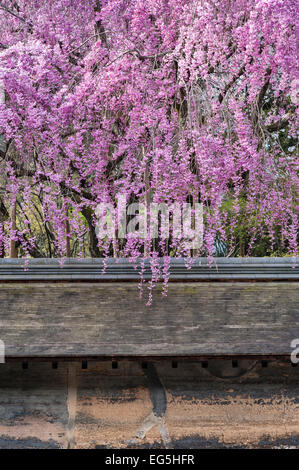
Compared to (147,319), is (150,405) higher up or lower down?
lower down

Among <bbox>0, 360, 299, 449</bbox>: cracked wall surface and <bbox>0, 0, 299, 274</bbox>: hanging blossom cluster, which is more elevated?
<bbox>0, 0, 299, 274</bbox>: hanging blossom cluster

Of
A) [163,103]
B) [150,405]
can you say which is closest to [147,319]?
[150,405]

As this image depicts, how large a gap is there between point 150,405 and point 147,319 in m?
1.15

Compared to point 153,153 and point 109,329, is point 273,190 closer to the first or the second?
point 153,153

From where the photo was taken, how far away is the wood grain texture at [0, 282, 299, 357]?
21.3ft

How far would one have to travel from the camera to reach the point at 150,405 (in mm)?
6672

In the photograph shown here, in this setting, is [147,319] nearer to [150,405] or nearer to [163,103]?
[150,405]

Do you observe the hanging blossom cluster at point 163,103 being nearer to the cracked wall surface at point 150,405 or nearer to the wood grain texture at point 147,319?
the wood grain texture at point 147,319

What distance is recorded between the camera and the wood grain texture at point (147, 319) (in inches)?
255

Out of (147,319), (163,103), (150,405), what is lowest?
(150,405)

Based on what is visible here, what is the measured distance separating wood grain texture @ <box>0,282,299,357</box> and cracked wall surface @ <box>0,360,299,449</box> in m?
0.44

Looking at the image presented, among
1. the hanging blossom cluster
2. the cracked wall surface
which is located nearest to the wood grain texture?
the cracked wall surface

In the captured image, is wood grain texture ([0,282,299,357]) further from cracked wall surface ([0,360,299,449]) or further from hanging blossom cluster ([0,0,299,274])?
hanging blossom cluster ([0,0,299,274])

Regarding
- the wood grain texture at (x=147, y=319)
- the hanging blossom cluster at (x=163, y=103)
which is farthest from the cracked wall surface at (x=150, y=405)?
the hanging blossom cluster at (x=163, y=103)
